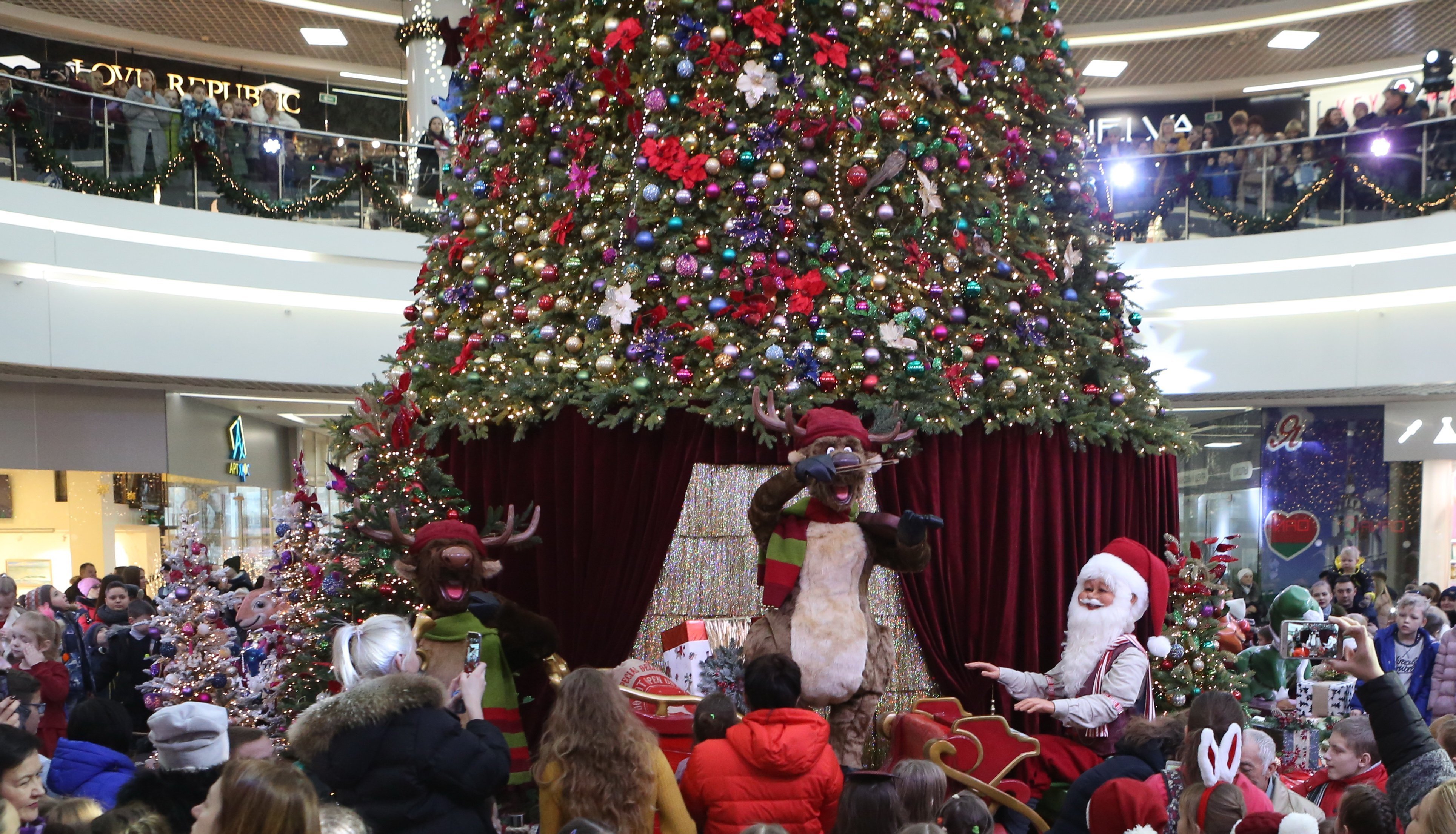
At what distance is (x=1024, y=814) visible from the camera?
515 centimetres

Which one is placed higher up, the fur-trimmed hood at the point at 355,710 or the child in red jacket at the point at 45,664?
the fur-trimmed hood at the point at 355,710

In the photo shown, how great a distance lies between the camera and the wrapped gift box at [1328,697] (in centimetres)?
589

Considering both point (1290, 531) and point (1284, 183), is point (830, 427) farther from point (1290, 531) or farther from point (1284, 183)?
point (1290, 531)

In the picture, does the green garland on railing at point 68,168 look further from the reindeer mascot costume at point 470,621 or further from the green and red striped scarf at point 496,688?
the green and red striped scarf at point 496,688

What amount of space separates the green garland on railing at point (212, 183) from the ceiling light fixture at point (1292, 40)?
11.1 metres

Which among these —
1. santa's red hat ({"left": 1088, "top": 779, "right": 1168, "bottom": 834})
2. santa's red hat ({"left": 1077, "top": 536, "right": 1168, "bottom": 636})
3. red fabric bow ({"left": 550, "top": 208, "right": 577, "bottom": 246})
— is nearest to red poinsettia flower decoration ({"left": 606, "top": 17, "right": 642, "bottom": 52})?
red fabric bow ({"left": 550, "top": 208, "right": 577, "bottom": 246})

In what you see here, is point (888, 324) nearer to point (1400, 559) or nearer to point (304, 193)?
point (304, 193)

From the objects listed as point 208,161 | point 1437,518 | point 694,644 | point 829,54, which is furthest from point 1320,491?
point 208,161

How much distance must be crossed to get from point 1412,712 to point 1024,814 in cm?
220

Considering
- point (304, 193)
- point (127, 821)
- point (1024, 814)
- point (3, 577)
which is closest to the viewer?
point (127, 821)

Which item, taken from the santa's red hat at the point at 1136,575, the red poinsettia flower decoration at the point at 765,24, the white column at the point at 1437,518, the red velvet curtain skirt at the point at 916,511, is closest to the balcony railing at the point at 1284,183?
the white column at the point at 1437,518

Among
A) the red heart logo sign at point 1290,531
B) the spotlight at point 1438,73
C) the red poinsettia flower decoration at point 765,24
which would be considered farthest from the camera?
the red heart logo sign at point 1290,531

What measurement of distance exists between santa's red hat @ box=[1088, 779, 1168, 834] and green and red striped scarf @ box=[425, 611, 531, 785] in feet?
8.31

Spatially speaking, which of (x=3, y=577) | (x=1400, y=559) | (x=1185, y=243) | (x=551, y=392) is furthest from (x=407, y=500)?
(x=1400, y=559)
